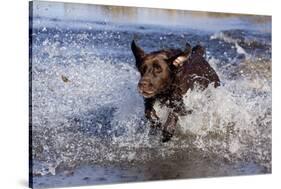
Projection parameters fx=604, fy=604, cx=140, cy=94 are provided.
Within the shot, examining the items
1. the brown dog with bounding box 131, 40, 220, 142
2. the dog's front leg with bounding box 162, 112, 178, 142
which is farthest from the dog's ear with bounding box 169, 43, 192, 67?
the dog's front leg with bounding box 162, 112, 178, 142

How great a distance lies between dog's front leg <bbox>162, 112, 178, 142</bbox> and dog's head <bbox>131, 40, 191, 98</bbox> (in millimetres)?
166

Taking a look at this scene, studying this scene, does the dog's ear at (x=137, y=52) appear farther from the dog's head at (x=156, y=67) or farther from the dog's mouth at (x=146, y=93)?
the dog's mouth at (x=146, y=93)

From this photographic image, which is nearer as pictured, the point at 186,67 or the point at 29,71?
the point at 29,71

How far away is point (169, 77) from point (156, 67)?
10 centimetres

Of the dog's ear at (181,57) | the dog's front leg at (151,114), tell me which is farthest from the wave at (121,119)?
the dog's ear at (181,57)

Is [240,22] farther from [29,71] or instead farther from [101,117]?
[29,71]

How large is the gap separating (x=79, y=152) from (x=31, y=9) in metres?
0.81

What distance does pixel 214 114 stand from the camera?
362cm

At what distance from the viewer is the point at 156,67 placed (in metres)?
3.48

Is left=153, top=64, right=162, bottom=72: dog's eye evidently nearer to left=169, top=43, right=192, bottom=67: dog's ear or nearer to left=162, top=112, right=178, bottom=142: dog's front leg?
left=169, top=43, right=192, bottom=67: dog's ear

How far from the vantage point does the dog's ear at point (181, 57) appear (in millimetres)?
3520

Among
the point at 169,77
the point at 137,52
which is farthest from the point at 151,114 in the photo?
the point at 137,52
